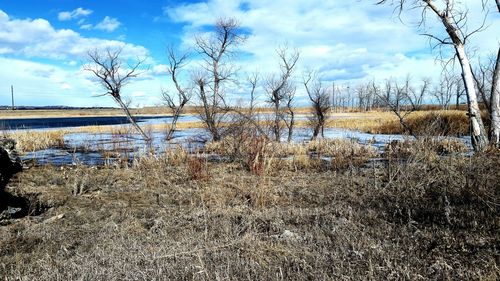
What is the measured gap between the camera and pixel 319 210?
7.12 metres

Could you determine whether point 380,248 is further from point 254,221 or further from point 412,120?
point 412,120

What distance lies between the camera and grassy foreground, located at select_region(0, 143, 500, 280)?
449cm

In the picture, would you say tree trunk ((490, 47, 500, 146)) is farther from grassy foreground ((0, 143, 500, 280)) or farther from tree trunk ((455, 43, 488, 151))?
grassy foreground ((0, 143, 500, 280))

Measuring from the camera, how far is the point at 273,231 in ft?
19.8

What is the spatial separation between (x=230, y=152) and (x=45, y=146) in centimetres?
1620

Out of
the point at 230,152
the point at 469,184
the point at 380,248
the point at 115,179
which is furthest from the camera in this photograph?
the point at 230,152

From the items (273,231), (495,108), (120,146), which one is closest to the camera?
(273,231)

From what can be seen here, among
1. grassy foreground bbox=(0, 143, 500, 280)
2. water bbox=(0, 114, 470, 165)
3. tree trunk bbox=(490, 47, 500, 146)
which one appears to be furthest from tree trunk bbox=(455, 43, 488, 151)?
grassy foreground bbox=(0, 143, 500, 280)

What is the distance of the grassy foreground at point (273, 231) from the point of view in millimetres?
4488

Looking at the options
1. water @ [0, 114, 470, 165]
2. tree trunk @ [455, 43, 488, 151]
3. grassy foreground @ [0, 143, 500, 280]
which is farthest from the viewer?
water @ [0, 114, 470, 165]

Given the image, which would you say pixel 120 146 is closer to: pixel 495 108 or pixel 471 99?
pixel 471 99

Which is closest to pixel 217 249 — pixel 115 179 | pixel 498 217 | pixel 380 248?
pixel 380 248

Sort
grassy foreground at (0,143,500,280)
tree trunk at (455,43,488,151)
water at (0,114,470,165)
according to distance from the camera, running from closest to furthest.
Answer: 1. grassy foreground at (0,143,500,280)
2. tree trunk at (455,43,488,151)
3. water at (0,114,470,165)

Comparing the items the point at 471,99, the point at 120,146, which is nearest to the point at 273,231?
the point at 471,99
